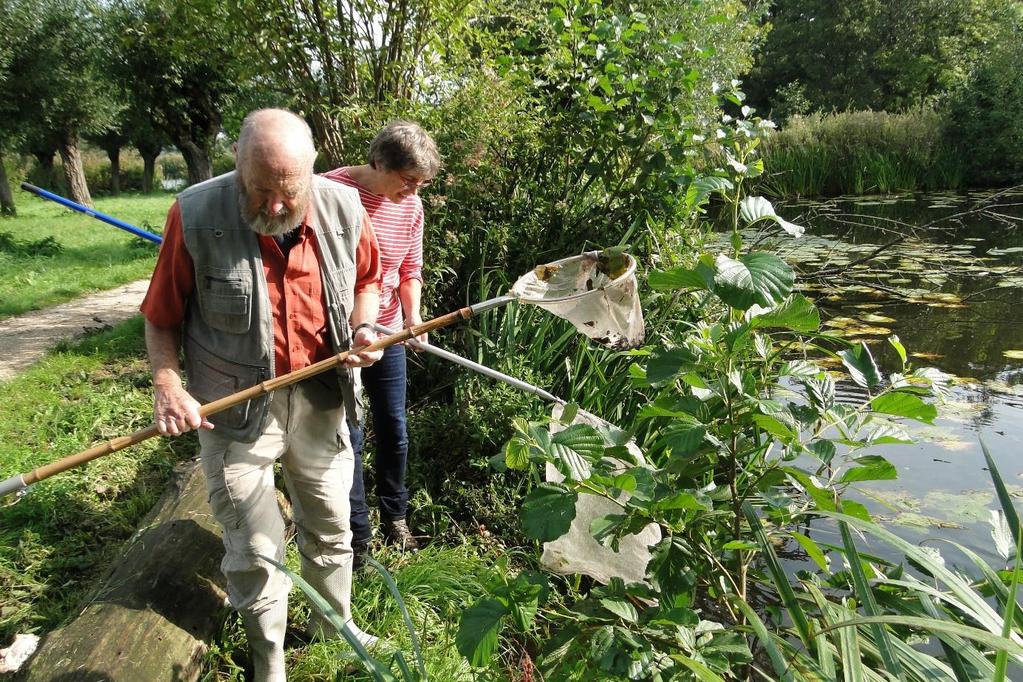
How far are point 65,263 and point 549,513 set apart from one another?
1047 centimetres

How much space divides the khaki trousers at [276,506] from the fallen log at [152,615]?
20 cm

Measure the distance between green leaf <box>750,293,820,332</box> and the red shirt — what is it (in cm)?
134

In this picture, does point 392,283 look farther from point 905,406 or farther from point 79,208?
point 905,406

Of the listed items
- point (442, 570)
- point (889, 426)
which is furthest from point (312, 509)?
point (889, 426)

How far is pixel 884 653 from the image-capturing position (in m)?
1.40

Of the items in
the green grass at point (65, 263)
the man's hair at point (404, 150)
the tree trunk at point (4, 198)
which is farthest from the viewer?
the tree trunk at point (4, 198)

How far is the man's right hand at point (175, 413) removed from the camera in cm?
203

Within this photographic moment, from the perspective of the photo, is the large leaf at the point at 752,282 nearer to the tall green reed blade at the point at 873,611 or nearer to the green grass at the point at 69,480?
the tall green reed blade at the point at 873,611

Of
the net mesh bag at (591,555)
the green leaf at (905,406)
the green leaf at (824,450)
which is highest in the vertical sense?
the green leaf at (905,406)

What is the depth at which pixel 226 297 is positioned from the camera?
7.07ft

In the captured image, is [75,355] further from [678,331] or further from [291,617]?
[678,331]

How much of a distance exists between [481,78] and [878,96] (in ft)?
89.3

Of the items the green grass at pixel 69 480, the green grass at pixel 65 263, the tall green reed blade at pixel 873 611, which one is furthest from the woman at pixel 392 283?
the green grass at pixel 65 263

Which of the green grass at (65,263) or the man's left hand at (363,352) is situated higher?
the man's left hand at (363,352)
